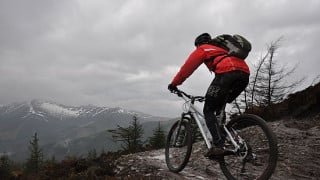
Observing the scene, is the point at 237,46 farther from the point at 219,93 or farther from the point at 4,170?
the point at 4,170

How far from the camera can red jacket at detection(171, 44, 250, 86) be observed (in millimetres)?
6637

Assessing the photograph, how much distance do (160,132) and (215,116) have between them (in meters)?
32.6

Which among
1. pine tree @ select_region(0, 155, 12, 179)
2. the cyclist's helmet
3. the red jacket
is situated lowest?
pine tree @ select_region(0, 155, 12, 179)

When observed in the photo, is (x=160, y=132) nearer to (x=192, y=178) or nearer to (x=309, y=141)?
(x=309, y=141)

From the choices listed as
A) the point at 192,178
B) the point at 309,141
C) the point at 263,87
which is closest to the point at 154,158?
the point at 192,178

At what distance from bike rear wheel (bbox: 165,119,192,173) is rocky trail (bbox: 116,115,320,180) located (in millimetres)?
225

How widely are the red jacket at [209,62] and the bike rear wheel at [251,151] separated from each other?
955mm

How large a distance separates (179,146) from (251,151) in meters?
2.47

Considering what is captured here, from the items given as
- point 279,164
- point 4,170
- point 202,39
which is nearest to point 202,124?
point 202,39

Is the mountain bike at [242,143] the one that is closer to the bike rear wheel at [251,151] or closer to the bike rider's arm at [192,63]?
the bike rear wheel at [251,151]

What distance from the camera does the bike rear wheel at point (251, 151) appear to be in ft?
20.1

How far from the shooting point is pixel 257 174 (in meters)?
6.38

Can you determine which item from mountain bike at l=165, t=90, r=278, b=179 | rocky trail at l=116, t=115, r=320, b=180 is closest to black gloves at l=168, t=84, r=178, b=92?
mountain bike at l=165, t=90, r=278, b=179

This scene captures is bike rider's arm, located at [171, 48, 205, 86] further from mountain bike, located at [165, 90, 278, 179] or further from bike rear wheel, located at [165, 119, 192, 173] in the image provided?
bike rear wheel, located at [165, 119, 192, 173]
